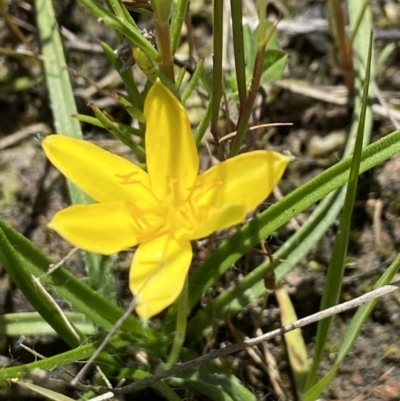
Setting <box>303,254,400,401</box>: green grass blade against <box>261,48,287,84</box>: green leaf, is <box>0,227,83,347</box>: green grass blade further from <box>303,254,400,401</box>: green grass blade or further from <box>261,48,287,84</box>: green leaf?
<box>261,48,287,84</box>: green leaf

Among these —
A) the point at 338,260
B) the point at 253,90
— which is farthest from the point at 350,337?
the point at 253,90

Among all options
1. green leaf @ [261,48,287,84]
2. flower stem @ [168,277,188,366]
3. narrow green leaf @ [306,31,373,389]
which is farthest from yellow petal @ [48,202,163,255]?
green leaf @ [261,48,287,84]

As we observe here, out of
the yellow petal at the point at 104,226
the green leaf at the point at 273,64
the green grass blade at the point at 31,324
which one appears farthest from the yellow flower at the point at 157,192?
the green leaf at the point at 273,64

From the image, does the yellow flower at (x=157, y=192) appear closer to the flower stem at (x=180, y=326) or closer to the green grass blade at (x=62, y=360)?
the flower stem at (x=180, y=326)

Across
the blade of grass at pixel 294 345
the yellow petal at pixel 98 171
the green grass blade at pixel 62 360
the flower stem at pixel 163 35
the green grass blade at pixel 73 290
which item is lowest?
the blade of grass at pixel 294 345

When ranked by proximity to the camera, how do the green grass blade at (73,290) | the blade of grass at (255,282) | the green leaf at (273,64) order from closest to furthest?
the green grass blade at (73,290) < the blade of grass at (255,282) < the green leaf at (273,64)

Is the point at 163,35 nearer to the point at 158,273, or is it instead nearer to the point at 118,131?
the point at 118,131

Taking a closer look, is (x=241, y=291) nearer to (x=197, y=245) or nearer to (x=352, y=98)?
(x=197, y=245)
